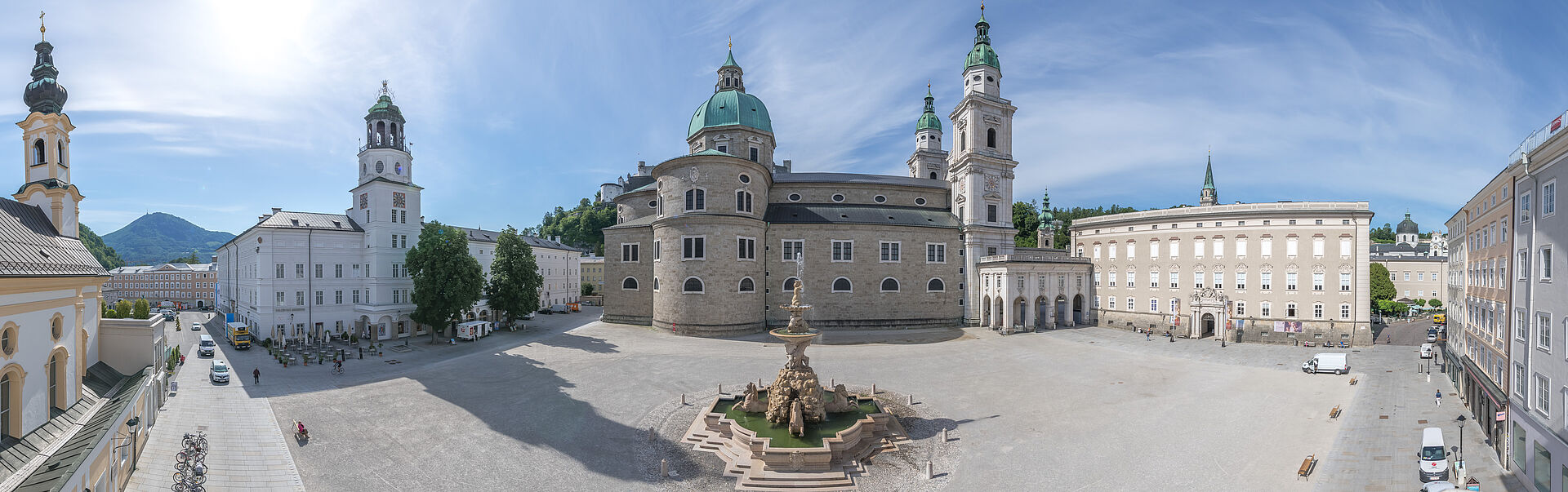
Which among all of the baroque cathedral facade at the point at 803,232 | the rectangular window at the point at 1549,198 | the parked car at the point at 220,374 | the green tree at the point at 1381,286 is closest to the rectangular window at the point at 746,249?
the baroque cathedral facade at the point at 803,232

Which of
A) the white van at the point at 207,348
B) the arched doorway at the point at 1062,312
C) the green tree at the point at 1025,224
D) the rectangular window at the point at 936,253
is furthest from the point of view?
the green tree at the point at 1025,224

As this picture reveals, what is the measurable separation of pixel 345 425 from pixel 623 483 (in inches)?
→ 415

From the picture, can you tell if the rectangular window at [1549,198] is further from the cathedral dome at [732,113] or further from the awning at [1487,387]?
the cathedral dome at [732,113]

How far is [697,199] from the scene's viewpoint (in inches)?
1417

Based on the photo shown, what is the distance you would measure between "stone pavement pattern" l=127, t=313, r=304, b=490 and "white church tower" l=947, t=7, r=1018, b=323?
1551 inches

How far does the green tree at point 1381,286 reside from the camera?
50562mm

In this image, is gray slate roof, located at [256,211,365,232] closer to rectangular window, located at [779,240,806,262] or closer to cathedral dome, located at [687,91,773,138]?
cathedral dome, located at [687,91,773,138]

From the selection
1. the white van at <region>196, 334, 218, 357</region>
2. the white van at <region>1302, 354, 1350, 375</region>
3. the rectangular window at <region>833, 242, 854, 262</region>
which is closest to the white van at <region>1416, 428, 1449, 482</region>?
the white van at <region>1302, 354, 1350, 375</region>

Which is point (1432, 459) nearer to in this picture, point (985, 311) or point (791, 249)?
point (985, 311)

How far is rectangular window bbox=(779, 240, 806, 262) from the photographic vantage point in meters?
39.4

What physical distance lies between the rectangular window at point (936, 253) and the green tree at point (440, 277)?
103 ft

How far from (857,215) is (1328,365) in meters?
26.9

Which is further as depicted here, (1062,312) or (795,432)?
(1062,312)

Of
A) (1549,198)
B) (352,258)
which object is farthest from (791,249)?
(1549,198)
